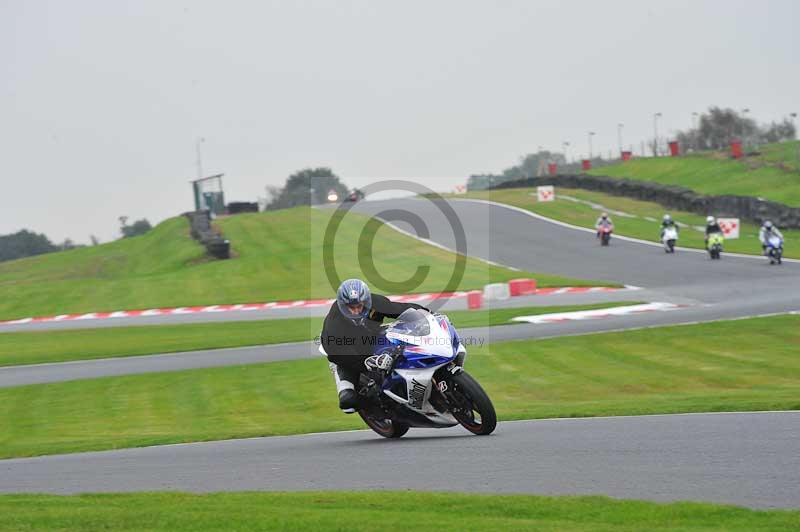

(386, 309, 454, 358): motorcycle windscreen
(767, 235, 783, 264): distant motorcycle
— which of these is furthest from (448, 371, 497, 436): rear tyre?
(767, 235, 783, 264): distant motorcycle

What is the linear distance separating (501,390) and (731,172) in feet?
163

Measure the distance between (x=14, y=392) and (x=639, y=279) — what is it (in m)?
21.2

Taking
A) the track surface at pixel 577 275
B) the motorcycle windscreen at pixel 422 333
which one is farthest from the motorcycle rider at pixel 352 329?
the track surface at pixel 577 275

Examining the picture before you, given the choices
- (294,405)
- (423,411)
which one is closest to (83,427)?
(294,405)

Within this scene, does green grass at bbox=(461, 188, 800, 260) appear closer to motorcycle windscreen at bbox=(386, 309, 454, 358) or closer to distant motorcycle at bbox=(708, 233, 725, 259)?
distant motorcycle at bbox=(708, 233, 725, 259)

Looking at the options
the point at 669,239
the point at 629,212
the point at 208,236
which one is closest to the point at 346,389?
the point at 669,239

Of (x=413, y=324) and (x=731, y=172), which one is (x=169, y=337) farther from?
(x=731, y=172)

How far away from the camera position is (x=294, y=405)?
17688 mm

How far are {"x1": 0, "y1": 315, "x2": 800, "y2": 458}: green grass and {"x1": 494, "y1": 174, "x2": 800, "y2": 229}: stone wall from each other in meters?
24.5

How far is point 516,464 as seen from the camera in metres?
9.00

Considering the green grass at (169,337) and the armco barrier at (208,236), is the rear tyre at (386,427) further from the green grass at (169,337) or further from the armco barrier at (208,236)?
the armco barrier at (208,236)

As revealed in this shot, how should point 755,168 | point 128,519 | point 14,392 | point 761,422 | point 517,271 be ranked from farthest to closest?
point 755,168
point 517,271
point 14,392
point 761,422
point 128,519

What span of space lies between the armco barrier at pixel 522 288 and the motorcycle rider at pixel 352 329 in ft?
72.6

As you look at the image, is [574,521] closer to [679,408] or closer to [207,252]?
[679,408]
